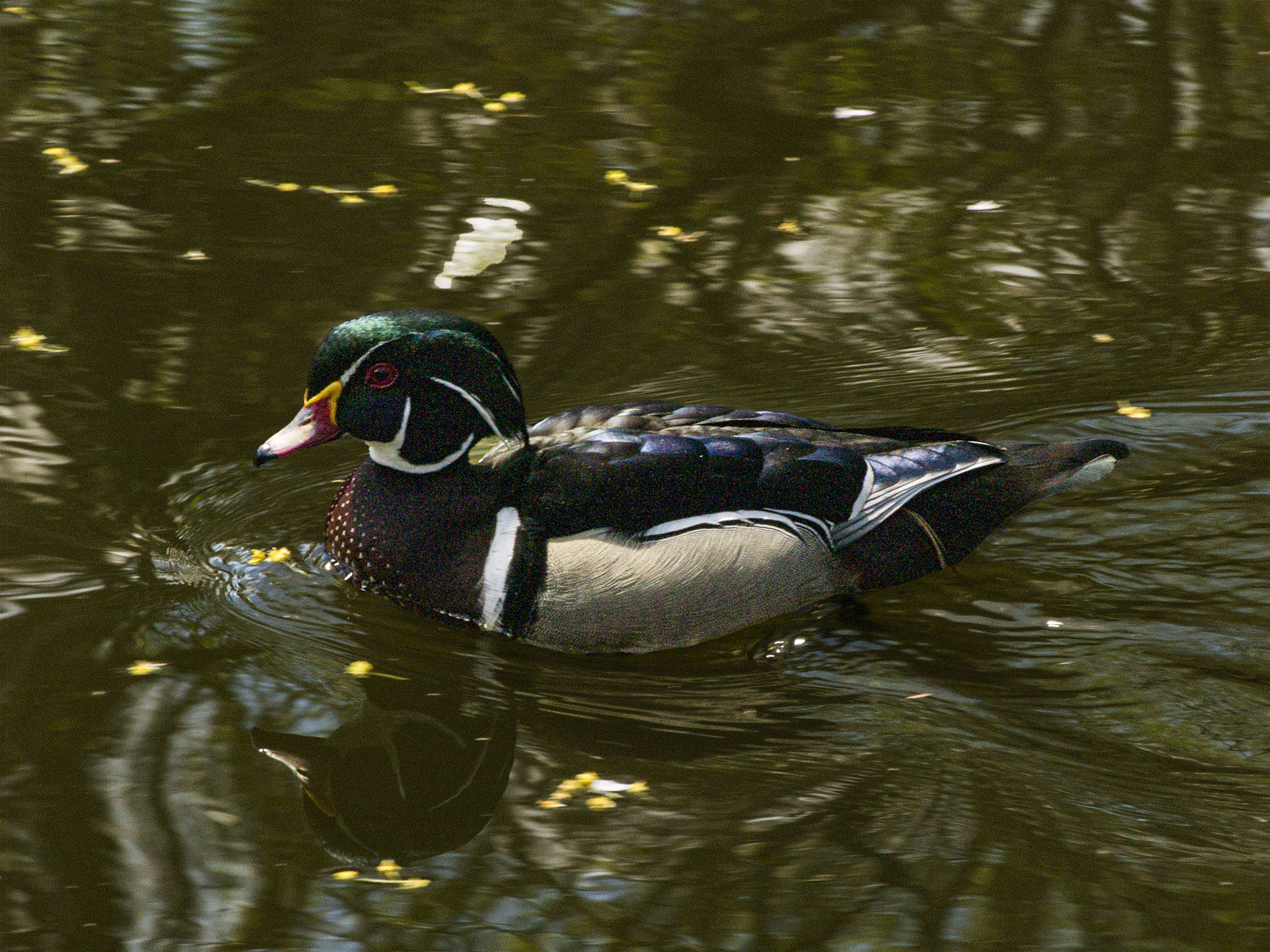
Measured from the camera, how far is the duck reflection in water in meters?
4.70

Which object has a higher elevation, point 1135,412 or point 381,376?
point 381,376

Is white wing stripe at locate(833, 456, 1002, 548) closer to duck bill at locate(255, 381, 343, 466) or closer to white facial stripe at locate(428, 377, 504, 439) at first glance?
white facial stripe at locate(428, 377, 504, 439)

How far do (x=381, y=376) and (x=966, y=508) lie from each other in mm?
2114

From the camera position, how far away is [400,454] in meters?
5.71

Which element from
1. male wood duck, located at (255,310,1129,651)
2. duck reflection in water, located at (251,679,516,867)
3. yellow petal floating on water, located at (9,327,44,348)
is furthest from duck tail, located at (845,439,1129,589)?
yellow petal floating on water, located at (9,327,44,348)

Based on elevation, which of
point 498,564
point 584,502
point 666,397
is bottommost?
point 666,397

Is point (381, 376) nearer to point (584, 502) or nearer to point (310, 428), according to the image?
point (310, 428)

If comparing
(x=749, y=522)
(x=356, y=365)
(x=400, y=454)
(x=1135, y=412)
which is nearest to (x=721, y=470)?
(x=749, y=522)

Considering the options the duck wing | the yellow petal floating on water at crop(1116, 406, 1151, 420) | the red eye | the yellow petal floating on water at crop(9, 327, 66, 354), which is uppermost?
the red eye

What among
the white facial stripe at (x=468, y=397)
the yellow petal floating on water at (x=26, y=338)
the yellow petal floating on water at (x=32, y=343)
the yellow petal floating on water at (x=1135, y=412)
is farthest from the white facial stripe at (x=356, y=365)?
the yellow petal floating on water at (x=1135, y=412)

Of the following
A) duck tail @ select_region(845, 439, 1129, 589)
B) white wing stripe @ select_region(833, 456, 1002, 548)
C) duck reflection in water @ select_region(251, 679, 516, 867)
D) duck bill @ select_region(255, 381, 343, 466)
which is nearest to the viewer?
duck reflection in water @ select_region(251, 679, 516, 867)

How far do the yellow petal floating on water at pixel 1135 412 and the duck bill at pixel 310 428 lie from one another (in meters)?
3.27

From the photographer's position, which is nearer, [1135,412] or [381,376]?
[381,376]

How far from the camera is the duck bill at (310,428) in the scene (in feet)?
18.3
